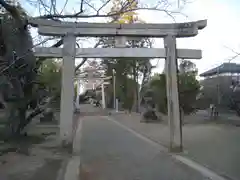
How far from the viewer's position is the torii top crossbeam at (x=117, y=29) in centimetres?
1506

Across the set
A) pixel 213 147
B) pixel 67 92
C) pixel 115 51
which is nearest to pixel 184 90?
pixel 213 147

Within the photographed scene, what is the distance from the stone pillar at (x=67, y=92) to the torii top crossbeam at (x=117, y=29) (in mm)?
363

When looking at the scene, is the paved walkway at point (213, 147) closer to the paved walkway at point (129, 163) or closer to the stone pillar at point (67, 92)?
the paved walkway at point (129, 163)

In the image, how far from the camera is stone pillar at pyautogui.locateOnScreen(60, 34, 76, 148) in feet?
50.1

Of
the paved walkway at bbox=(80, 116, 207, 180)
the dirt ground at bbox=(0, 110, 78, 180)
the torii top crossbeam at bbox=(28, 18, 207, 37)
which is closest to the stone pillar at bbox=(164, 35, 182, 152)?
the torii top crossbeam at bbox=(28, 18, 207, 37)

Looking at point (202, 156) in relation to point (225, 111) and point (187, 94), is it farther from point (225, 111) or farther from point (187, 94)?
point (225, 111)

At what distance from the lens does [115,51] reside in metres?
15.6

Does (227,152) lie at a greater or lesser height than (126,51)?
lesser

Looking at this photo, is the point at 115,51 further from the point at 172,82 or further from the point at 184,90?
the point at 184,90

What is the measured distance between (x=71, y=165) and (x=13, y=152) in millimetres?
3284

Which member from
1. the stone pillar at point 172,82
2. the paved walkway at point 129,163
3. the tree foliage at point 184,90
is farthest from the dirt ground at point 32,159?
the tree foliage at point 184,90

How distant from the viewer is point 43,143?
1781 cm

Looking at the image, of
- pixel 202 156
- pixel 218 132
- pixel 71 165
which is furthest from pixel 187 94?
pixel 71 165

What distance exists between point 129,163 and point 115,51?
461 cm
